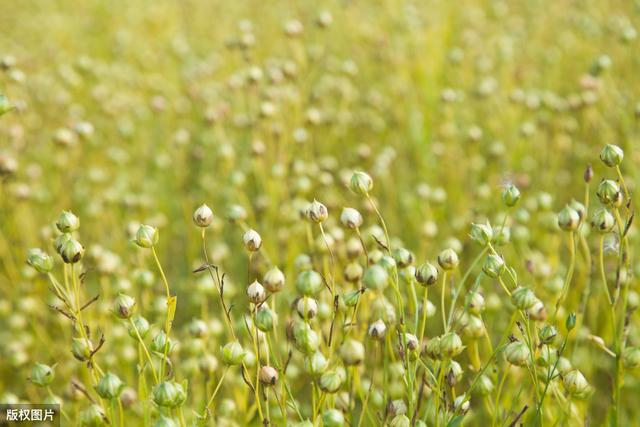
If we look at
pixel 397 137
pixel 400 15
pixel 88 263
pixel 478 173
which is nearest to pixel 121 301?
pixel 88 263

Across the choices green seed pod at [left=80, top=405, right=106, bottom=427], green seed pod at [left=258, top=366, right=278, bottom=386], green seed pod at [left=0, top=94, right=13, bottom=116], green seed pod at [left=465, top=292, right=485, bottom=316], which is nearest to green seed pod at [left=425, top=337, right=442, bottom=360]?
green seed pod at [left=465, top=292, right=485, bottom=316]

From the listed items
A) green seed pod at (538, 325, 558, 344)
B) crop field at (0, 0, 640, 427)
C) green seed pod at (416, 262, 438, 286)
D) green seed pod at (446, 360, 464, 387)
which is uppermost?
green seed pod at (416, 262, 438, 286)

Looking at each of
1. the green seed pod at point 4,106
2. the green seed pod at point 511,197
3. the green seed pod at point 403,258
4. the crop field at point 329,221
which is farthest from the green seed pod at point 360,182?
the green seed pod at point 4,106

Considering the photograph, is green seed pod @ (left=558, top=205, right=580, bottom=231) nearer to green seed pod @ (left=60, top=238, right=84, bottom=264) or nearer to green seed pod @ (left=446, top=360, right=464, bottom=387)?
green seed pod @ (left=446, top=360, right=464, bottom=387)

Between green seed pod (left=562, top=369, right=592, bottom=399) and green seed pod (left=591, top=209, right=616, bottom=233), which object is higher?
green seed pod (left=591, top=209, right=616, bottom=233)

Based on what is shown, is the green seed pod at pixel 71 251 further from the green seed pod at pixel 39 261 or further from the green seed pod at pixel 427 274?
the green seed pod at pixel 427 274

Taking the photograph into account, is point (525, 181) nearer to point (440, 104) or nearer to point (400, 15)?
point (440, 104)
